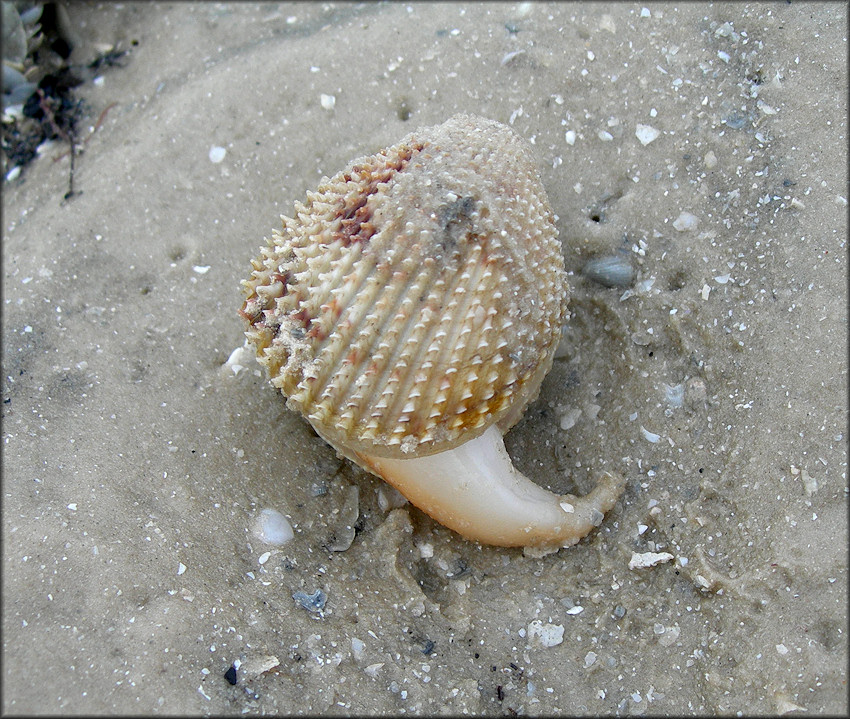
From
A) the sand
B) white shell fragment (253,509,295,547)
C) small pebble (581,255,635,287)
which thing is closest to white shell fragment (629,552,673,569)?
the sand

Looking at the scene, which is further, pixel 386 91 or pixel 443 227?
pixel 386 91

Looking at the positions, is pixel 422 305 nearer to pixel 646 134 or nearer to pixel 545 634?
pixel 545 634

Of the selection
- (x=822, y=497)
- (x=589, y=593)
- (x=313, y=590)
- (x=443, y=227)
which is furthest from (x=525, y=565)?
(x=443, y=227)

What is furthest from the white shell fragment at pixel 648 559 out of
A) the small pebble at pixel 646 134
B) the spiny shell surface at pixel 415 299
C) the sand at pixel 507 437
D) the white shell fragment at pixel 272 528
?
the small pebble at pixel 646 134

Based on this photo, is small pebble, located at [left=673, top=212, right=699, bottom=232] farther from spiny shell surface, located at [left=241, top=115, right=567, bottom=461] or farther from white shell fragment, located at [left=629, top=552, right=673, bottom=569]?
white shell fragment, located at [left=629, top=552, right=673, bottom=569]

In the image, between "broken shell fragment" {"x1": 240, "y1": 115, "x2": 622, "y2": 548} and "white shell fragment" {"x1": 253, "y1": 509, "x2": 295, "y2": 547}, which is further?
"white shell fragment" {"x1": 253, "y1": 509, "x2": 295, "y2": 547}

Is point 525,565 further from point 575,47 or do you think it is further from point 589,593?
point 575,47

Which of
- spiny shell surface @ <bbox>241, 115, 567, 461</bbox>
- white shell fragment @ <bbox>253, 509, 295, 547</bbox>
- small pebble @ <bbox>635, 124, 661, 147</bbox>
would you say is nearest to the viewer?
spiny shell surface @ <bbox>241, 115, 567, 461</bbox>

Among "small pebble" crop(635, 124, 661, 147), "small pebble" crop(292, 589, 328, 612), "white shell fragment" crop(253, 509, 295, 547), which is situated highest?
"small pebble" crop(635, 124, 661, 147)
